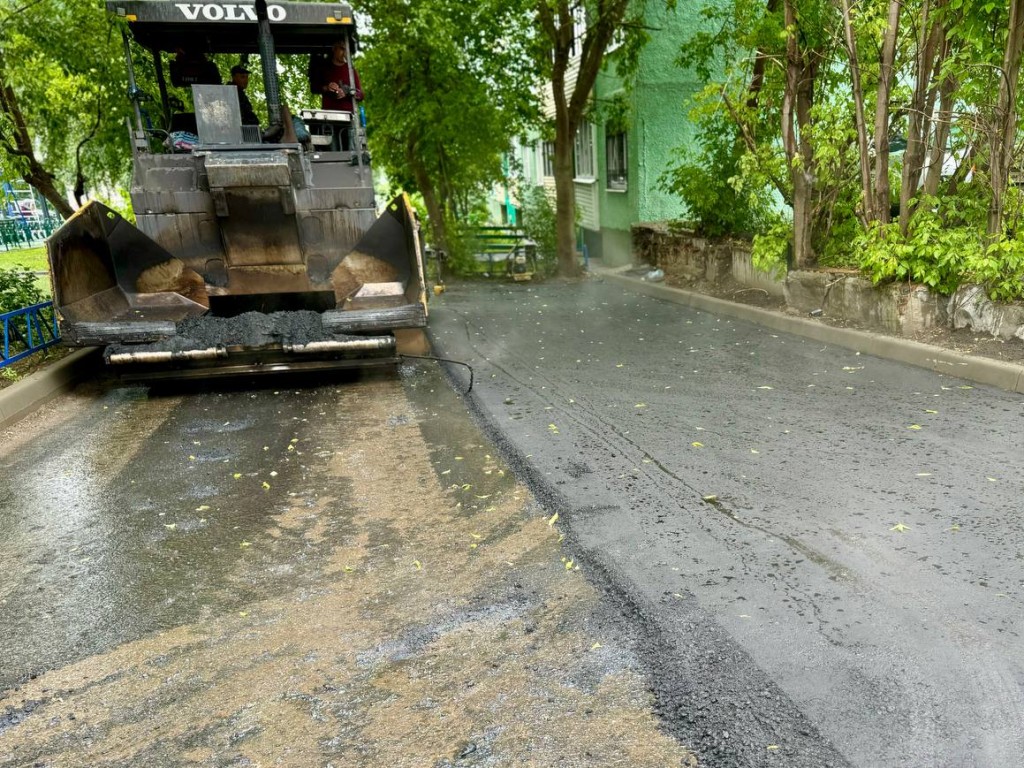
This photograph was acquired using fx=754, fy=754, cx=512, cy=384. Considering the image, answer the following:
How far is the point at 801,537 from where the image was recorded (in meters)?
→ 3.73

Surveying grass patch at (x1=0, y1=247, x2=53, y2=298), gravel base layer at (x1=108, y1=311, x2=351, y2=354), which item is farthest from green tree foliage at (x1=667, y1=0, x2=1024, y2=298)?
grass patch at (x1=0, y1=247, x2=53, y2=298)

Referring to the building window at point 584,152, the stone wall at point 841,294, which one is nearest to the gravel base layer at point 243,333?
the stone wall at point 841,294

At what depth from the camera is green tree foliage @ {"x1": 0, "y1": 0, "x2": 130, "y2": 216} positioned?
877 centimetres

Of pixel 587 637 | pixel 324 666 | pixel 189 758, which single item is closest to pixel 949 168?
pixel 587 637

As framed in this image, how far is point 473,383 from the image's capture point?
717 cm

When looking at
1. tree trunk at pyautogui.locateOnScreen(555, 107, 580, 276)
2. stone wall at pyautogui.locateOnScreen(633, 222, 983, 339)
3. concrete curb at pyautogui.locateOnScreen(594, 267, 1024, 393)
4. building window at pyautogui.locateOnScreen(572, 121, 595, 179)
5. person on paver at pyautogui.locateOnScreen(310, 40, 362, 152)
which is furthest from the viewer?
building window at pyautogui.locateOnScreen(572, 121, 595, 179)

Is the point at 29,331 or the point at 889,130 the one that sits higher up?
the point at 889,130

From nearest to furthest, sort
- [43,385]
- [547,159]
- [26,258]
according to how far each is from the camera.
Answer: [43,385] → [26,258] → [547,159]

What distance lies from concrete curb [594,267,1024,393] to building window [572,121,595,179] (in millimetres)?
9924

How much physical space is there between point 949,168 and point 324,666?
30.6ft

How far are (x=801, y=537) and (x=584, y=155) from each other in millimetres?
18736

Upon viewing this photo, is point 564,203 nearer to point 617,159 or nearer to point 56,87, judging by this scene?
point 617,159

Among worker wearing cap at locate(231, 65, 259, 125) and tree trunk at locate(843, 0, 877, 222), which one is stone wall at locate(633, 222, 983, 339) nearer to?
tree trunk at locate(843, 0, 877, 222)

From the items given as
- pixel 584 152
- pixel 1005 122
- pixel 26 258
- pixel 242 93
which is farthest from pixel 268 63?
pixel 26 258
